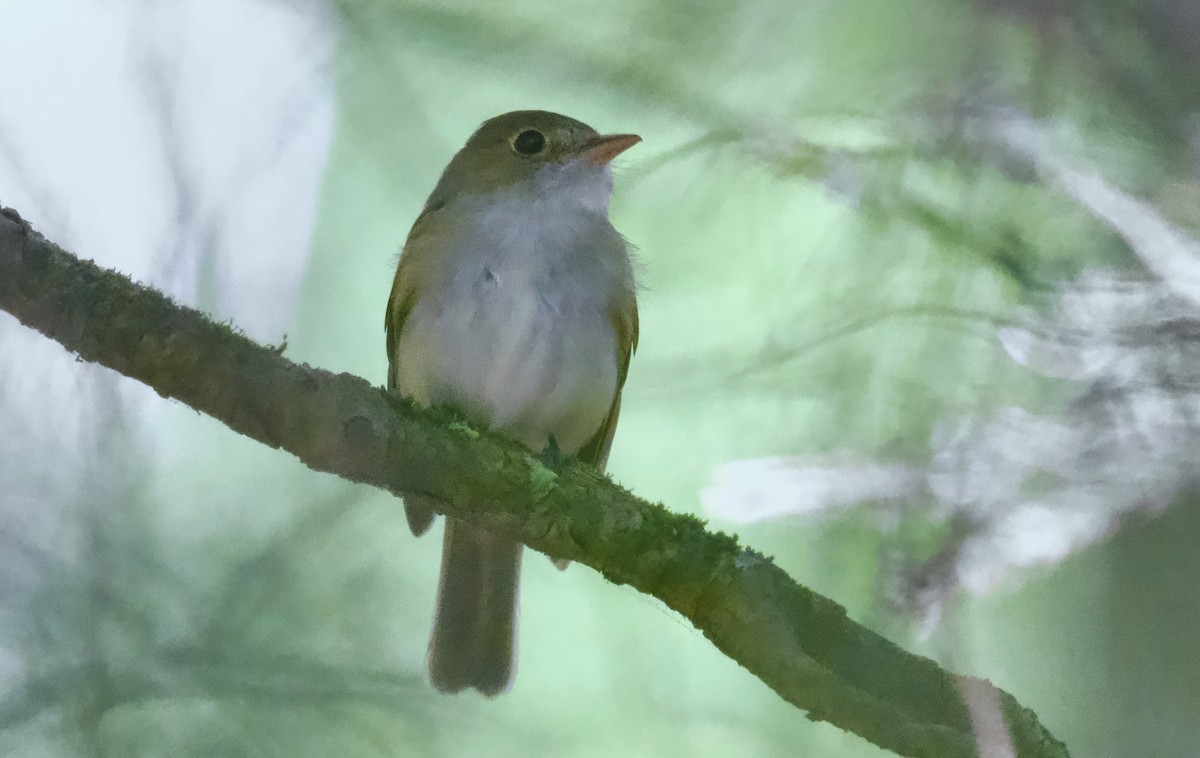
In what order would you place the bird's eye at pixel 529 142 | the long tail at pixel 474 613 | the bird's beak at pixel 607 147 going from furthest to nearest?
the bird's eye at pixel 529 142, the bird's beak at pixel 607 147, the long tail at pixel 474 613

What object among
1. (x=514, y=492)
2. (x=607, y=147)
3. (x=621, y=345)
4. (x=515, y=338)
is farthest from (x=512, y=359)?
(x=514, y=492)

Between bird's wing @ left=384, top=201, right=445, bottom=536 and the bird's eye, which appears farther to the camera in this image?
the bird's eye

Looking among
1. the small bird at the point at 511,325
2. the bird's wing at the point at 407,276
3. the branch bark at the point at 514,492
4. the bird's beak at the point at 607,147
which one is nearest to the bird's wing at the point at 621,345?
the small bird at the point at 511,325

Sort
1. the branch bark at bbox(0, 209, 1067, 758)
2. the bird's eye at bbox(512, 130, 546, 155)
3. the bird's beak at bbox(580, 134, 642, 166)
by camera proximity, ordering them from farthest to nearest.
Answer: the bird's eye at bbox(512, 130, 546, 155), the bird's beak at bbox(580, 134, 642, 166), the branch bark at bbox(0, 209, 1067, 758)

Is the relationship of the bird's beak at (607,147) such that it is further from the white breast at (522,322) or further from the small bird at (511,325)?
the white breast at (522,322)

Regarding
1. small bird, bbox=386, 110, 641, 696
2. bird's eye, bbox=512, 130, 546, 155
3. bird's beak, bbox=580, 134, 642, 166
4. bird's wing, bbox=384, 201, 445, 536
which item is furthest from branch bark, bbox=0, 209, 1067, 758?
bird's eye, bbox=512, 130, 546, 155

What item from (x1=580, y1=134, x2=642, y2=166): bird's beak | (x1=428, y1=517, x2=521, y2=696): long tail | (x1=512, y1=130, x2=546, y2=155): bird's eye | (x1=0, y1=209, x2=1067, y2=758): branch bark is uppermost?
(x1=512, y1=130, x2=546, y2=155): bird's eye

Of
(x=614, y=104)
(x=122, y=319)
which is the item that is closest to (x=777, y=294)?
(x=614, y=104)

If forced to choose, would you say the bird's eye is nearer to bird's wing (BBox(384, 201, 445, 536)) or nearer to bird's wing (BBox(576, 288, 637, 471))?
bird's wing (BBox(384, 201, 445, 536))
